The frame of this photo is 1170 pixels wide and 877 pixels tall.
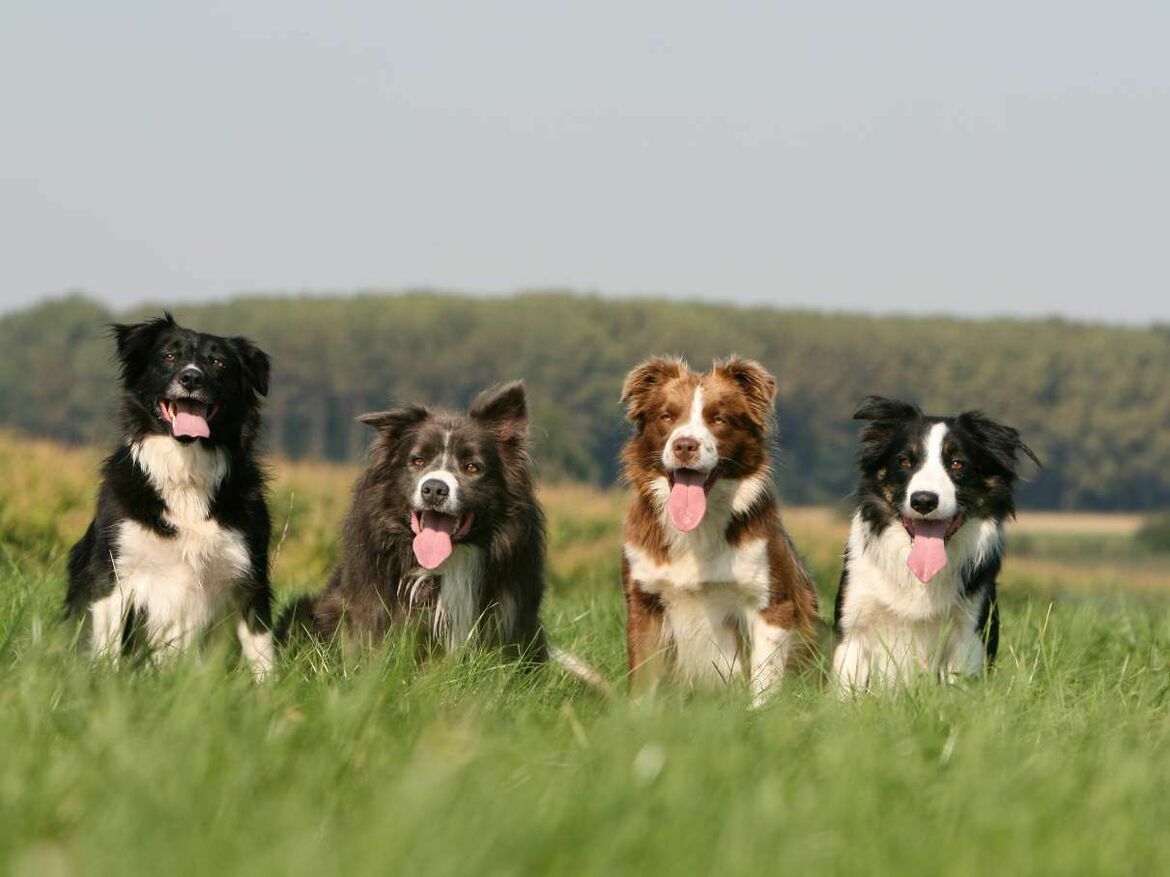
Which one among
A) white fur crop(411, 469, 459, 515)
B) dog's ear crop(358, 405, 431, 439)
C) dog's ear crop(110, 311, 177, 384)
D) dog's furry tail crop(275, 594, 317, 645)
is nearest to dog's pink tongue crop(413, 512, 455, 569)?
white fur crop(411, 469, 459, 515)

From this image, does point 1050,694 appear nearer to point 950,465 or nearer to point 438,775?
point 950,465

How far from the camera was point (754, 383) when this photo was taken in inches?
285

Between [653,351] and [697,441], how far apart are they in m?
78.7

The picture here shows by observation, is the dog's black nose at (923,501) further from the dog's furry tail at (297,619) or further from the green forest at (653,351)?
the green forest at (653,351)

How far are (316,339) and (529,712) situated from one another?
98831mm

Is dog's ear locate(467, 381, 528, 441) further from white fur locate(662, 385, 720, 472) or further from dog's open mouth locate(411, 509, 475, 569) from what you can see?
white fur locate(662, 385, 720, 472)

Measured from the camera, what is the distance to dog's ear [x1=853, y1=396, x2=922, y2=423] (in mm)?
7133

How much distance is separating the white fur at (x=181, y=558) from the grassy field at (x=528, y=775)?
43 centimetres

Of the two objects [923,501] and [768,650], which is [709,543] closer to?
[768,650]

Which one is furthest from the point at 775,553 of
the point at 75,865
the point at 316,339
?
the point at 316,339

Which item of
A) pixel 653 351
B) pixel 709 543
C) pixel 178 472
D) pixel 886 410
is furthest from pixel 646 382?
pixel 653 351

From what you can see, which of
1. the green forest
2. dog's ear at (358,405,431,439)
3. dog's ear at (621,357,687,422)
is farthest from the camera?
the green forest

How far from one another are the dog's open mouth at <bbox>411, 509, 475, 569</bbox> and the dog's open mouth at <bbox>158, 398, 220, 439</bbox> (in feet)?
3.51

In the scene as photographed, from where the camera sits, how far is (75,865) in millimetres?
3307
